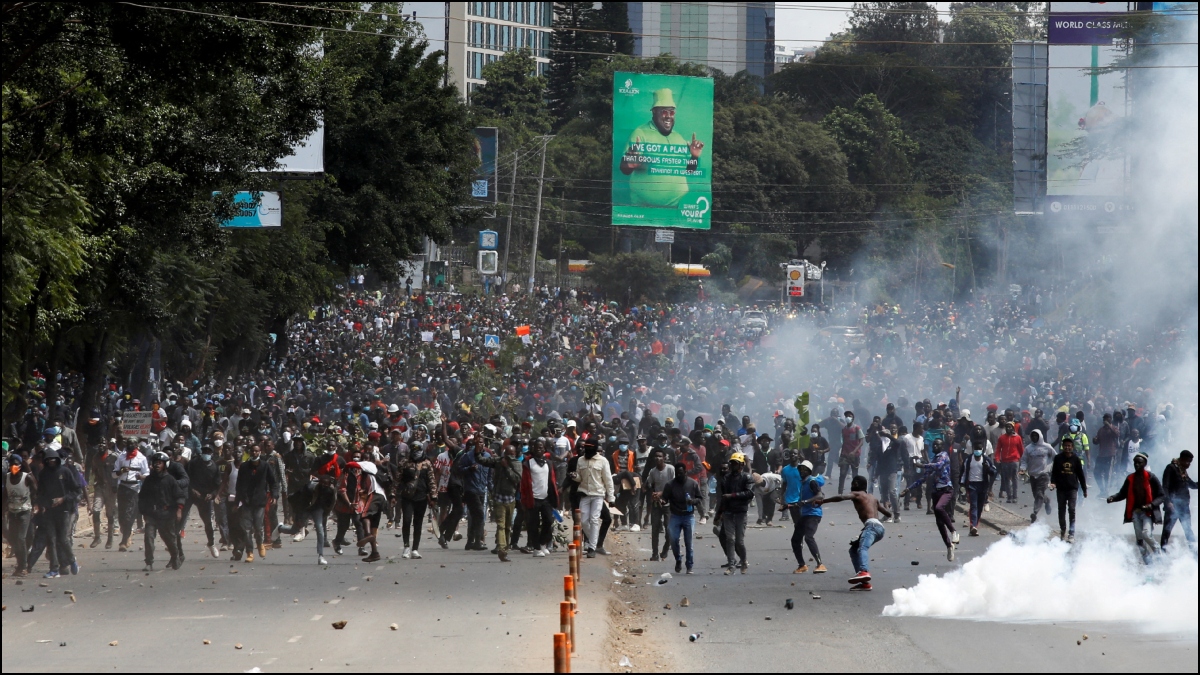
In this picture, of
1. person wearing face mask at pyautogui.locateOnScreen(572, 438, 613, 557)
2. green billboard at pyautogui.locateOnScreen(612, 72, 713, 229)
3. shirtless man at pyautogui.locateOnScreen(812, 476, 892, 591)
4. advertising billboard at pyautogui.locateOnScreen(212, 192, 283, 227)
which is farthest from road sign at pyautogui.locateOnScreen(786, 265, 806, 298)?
shirtless man at pyautogui.locateOnScreen(812, 476, 892, 591)

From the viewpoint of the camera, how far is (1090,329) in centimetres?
3903

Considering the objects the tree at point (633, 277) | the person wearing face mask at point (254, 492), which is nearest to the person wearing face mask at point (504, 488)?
the person wearing face mask at point (254, 492)

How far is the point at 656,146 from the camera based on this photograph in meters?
38.8

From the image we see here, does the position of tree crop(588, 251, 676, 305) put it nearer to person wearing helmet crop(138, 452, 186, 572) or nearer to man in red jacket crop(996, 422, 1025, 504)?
man in red jacket crop(996, 422, 1025, 504)

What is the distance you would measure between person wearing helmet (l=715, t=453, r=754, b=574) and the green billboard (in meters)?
23.7

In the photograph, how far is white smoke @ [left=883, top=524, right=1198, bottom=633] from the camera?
35.7 ft

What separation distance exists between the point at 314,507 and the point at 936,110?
74.3 metres

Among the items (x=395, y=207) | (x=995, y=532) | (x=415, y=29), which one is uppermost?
(x=415, y=29)

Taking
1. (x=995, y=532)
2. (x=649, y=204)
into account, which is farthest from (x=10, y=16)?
(x=649, y=204)

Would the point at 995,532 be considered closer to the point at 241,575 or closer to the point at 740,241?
the point at 241,575

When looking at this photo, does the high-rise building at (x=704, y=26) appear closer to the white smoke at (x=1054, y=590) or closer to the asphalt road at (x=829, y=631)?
the asphalt road at (x=829, y=631)

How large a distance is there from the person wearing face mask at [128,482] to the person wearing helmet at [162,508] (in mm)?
1364

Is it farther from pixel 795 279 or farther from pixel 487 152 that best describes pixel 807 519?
pixel 487 152

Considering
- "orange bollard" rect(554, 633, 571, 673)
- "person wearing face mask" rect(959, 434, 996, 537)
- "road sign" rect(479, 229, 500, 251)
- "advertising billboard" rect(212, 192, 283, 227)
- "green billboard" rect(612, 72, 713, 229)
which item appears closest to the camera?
"orange bollard" rect(554, 633, 571, 673)
